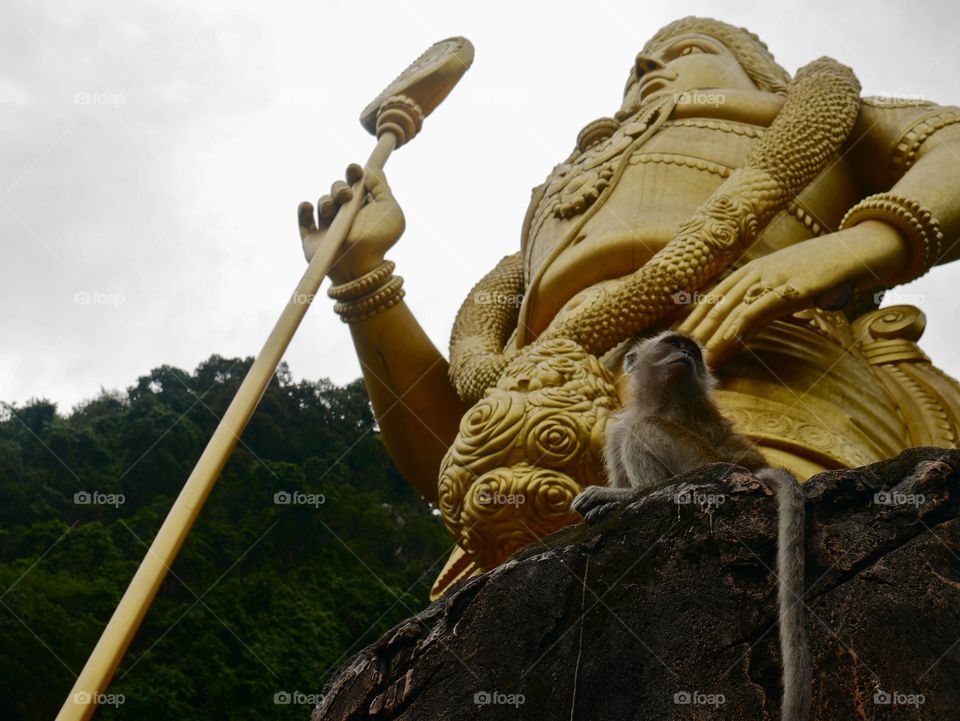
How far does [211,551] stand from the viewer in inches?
525

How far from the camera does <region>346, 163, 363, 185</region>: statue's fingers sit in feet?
26.3

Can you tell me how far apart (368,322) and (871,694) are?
5468 millimetres

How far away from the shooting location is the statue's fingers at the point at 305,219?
796cm

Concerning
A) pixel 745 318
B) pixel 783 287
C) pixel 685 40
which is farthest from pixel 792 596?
pixel 685 40

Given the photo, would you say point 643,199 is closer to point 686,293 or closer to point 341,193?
point 686,293

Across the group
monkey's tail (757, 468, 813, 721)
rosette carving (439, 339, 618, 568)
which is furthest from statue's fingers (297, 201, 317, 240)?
monkey's tail (757, 468, 813, 721)

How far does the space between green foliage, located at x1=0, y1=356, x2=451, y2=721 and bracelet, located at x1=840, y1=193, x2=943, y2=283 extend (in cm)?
438

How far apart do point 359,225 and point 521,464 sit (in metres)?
2.57

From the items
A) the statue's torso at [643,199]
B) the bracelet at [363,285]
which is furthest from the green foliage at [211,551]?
the statue's torso at [643,199]

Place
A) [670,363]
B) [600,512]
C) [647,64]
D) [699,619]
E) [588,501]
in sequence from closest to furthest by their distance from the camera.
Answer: [699,619] < [600,512] < [588,501] < [670,363] < [647,64]

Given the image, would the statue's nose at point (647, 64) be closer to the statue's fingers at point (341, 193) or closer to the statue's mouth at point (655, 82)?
the statue's mouth at point (655, 82)

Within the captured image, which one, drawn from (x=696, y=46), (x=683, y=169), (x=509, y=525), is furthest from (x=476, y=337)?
(x=696, y=46)

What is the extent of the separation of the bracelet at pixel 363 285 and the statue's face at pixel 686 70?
104 inches

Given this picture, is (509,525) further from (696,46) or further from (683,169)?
(696,46)
